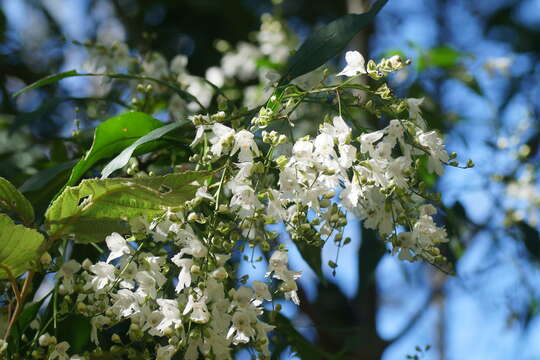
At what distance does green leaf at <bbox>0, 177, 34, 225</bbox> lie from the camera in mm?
1033

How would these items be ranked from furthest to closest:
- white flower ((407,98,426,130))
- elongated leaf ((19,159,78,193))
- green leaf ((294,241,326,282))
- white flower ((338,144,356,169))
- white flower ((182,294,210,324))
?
green leaf ((294,241,326,282)) → elongated leaf ((19,159,78,193)) → white flower ((407,98,426,130)) → white flower ((338,144,356,169)) → white flower ((182,294,210,324))

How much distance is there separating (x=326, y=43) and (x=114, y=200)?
0.46 meters

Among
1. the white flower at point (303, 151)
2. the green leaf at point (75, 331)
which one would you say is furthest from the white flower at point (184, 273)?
the green leaf at point (75, 331)

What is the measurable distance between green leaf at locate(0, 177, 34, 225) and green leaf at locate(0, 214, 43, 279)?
2.5 inches

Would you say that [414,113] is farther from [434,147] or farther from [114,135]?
[114,135]

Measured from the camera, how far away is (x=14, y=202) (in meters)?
1.05

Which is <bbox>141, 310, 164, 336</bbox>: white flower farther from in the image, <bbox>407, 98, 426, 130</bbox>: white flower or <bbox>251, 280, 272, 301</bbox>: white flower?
<bbox>407, 98, 426, 130</bbox>: white flower

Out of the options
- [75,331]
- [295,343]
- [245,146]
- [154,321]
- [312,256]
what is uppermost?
[245,146]

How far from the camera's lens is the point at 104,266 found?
1.02 m

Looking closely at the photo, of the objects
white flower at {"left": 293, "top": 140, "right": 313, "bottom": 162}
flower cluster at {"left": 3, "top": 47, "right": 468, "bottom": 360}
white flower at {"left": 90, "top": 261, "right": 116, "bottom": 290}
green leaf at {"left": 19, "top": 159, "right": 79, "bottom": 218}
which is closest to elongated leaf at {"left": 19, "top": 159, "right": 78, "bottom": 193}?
green leaf at {"left": 19, "top": 159, "right": 79, "bottom": 218}

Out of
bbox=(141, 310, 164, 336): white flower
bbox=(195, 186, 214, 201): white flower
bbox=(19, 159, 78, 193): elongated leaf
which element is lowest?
bbox=(141, 310, 164, 336): white flower

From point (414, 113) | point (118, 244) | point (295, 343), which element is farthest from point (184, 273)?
point (295, 343)

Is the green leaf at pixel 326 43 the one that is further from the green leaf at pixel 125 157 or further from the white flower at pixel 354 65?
the green leaf at pixel 125 157

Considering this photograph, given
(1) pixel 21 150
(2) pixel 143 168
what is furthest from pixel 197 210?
(1) pixel 21 150
